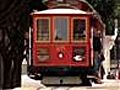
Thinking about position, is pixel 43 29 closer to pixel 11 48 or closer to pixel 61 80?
pixel 61 80

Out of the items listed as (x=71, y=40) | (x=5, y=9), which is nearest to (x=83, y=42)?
(x=71, y=40)

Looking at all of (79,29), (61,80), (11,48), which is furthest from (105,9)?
(11,48)

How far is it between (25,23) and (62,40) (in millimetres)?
13217

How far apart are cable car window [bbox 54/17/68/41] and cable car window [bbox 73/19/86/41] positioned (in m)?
0.31

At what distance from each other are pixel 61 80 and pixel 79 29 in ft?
5.97

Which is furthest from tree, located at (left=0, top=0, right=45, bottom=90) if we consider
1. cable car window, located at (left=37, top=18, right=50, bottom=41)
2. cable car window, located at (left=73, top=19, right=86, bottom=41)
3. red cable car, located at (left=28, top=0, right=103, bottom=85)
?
cable car window, located at (left=37, top=18, right=50, bottom=41)

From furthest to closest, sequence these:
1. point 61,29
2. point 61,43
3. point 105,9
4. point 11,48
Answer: point 105,9 → point 61,43 → point 61,29 → point 11,48

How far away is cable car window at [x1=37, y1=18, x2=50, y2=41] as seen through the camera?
18.2 meters

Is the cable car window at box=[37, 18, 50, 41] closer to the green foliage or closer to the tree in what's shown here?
the green foliage

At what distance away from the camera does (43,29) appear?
1830cm

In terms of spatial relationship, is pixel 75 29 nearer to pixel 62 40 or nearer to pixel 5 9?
pixel 62 40

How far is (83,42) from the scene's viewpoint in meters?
18.0

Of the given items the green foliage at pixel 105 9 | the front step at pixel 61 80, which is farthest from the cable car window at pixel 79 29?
the green foliage at pixel 105 9

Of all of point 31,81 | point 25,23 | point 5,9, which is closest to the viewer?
point 5,9
